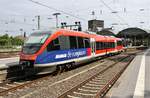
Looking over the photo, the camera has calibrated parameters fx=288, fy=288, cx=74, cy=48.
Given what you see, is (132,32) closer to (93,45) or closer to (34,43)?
(93,45)

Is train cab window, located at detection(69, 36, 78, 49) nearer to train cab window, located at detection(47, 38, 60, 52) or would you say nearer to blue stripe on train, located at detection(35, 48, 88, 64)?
blue stripe on train, located at detection(35, 48, 88, 64)

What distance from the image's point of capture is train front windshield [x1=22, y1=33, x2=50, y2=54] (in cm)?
1579

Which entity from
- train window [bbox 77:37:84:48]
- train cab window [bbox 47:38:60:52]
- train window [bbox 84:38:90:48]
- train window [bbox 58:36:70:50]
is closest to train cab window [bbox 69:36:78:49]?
train window [bbox 58:36:70:50]

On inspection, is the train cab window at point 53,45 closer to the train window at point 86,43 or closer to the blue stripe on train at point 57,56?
the blue stripe on train at point 57,56

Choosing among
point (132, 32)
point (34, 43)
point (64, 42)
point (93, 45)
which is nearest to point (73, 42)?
point (64, 42)

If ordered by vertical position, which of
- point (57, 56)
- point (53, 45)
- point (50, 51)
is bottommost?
point (57, 56)

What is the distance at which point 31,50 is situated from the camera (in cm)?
1581

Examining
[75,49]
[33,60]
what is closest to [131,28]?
[75,49]

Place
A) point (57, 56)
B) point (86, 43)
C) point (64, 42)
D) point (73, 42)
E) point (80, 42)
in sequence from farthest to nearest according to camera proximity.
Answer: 1. point (86, 43)
2. point (80, 42)
3. point (73, 42)
4. point (64, 42)
5. point (57, 56)

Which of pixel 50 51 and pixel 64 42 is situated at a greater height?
pixel 64 42

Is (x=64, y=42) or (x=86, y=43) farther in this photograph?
(x=86, y=43)

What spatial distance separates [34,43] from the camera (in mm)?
16156

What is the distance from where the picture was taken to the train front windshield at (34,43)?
15.8 meters

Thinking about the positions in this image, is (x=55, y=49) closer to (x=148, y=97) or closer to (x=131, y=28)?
(x=148, y=97)
